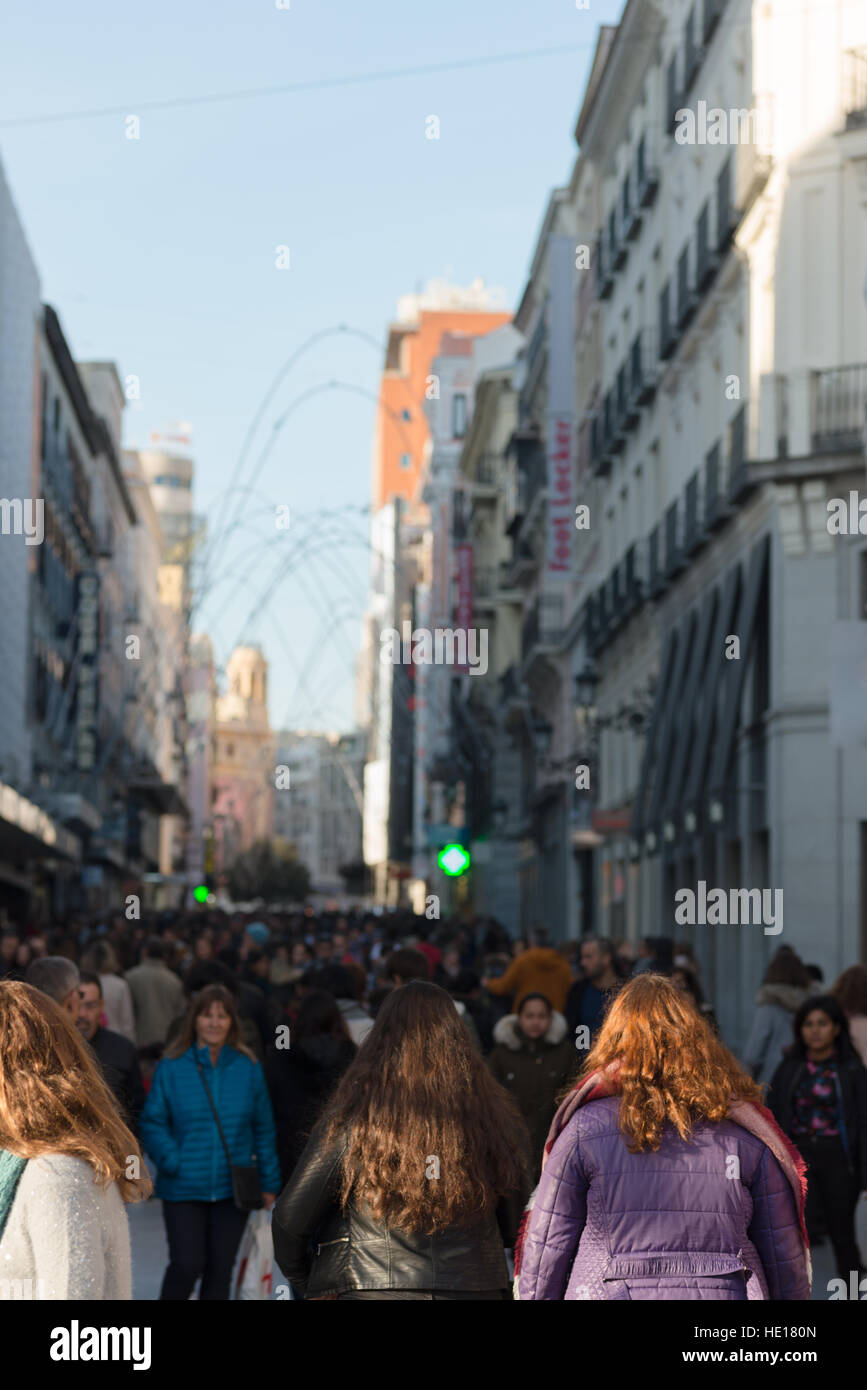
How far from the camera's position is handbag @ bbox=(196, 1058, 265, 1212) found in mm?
9055

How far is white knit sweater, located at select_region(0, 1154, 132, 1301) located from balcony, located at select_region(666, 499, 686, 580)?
27930 mm

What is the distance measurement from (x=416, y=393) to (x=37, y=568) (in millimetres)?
73009

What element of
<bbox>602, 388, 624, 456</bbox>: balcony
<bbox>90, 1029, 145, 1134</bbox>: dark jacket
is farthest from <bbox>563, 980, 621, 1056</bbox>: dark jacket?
<bbox>602, 388, 624, 456</bbox>: balcony

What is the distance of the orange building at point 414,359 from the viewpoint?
12244 cm

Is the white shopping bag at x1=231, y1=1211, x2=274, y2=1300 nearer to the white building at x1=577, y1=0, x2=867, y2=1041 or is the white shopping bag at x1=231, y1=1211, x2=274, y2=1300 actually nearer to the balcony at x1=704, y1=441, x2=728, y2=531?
the white building at x1=577, y1=0, x2=867, y2=1041

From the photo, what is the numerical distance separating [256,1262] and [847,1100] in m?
3.00

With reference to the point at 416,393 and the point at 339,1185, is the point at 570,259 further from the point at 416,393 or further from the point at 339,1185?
the point at 416,393

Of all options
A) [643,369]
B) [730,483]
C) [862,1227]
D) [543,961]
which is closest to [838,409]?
[730,483]

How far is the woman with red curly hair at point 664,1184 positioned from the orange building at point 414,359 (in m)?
99.4

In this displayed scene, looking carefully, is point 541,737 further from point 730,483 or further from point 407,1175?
point 407,1175

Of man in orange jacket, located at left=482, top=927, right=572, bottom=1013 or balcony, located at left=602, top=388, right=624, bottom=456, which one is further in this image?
balcony, located at left=602, top=388, right=624, bottom=456

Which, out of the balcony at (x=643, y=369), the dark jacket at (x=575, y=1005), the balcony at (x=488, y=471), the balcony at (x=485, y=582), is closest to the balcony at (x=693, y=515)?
the balcony at (x=643, y=369)

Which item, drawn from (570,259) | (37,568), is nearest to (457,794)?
(37,568)

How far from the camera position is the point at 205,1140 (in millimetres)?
9109
